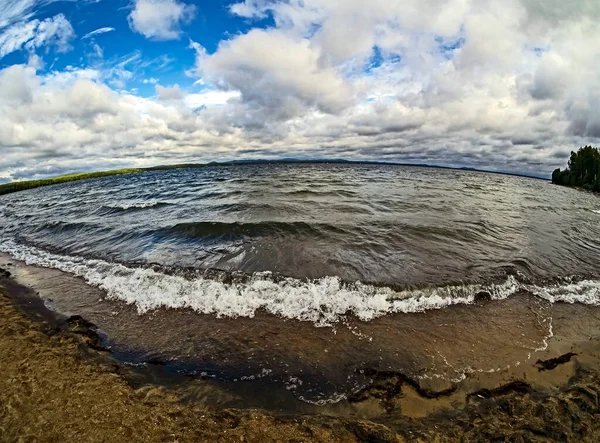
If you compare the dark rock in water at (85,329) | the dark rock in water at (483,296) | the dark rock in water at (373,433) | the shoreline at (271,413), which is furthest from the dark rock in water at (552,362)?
the dark rock in water at (85,329)

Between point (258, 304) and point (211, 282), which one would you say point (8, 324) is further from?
point (258, 304)

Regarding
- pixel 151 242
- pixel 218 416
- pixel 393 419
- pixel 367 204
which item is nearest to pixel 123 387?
pixel 218 416

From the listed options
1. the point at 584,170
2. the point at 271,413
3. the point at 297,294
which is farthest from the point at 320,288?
the point at 584,170

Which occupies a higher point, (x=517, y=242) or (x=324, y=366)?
(x=517, y=242)

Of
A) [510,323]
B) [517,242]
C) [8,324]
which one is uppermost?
[517,242]

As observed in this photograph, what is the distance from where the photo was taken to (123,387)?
5379 millimetres

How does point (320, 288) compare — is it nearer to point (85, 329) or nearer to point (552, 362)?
point (552, 362)

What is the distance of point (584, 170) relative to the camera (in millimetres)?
89625

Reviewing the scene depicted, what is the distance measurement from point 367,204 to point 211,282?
64.4 ft

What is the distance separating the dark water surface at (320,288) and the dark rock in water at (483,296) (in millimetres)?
107

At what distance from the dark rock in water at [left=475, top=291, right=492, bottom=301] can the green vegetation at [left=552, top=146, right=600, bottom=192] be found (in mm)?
101125

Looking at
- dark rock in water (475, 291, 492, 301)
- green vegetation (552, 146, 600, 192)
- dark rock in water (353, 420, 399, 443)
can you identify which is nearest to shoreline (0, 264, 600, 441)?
dark rock in water (353, 420, 399, 443)

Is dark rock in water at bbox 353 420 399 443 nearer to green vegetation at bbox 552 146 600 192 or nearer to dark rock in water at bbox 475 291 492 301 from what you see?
dark rock in water at bbox 475 291 492 301

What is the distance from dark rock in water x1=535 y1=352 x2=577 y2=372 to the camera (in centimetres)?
614
